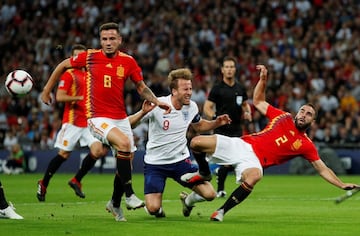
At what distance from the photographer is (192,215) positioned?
12.7m

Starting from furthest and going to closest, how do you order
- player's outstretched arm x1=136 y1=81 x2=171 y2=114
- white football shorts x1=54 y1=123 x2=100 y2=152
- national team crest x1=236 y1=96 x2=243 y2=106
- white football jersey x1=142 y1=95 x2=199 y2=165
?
national team crest x1=236 y1=96 x2=243 y2=106 → white football shorts x1=54 y1=123 x2=100 y2=152 → white football jersey x1=142 y1=95 x2=199 y2=165 → player's outstretched arm x1=136 y1=81 x2=171 y2=114

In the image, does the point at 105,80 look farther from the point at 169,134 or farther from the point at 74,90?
the point at 74,90

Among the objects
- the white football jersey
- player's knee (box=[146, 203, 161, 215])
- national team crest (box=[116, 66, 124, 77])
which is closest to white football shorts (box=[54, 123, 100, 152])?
the white football jersey

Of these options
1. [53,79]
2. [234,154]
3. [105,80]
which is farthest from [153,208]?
Answer: [53,79]

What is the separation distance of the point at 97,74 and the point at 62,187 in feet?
26.0

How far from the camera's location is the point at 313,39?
29.2 m

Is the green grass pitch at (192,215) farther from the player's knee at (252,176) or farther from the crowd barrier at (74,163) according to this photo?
the crowd barrier at (74,163)

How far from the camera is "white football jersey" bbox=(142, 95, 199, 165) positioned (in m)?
12.4

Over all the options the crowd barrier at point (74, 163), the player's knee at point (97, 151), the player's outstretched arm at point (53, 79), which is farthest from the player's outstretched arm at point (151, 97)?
the crowd barrier at point (74, 163)

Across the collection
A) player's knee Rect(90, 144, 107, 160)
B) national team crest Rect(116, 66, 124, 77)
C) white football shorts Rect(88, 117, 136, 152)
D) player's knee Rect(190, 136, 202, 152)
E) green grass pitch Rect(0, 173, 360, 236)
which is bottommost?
green grass pitch Rect(0, 173, 360, 236)

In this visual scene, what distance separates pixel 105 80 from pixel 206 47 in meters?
18.1

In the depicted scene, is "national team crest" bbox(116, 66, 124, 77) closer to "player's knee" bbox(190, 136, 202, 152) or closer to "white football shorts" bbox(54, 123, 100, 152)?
"player's knee" bbox(190, 136, 202, 152)

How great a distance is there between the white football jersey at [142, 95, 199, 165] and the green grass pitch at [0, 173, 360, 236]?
821 millimetres

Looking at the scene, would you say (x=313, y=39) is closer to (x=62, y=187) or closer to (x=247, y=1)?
(x=247, y=1)
